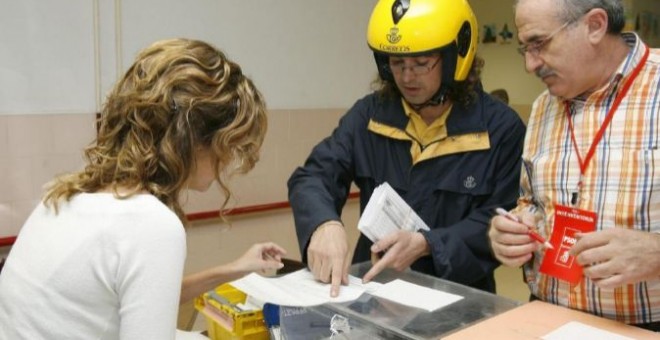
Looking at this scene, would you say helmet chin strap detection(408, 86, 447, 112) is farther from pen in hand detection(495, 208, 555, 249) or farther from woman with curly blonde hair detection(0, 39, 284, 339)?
woman with curly blonde hair detection(0, 39, 284, 339)

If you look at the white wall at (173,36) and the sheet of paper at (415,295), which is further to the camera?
the white wall at (173,36)

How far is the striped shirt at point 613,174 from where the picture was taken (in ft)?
4.15

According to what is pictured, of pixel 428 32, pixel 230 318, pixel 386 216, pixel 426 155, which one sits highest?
pixel 428 32

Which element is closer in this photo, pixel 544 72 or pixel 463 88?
pixel 544 72

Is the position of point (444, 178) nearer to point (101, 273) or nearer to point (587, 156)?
point (587, 156)

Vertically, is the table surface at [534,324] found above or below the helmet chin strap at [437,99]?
below

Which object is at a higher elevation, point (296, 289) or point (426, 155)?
point (426, 155)

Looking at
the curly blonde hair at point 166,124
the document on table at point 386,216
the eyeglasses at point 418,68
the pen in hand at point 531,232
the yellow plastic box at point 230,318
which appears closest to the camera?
the curly blonde hair at point 166,124

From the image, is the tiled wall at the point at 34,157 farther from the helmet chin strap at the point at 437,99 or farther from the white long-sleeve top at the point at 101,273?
the white long-sleeve top at the point at 101,273

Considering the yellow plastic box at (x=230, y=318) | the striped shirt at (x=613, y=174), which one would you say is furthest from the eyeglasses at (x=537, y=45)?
the yellow plastic box at (x=230, y=318)

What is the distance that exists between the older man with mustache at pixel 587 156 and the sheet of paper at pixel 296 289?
13.9 inches

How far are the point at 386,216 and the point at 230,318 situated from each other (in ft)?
1.59

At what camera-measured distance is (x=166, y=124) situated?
42.1 inches

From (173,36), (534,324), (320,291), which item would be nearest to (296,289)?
(320,291)
